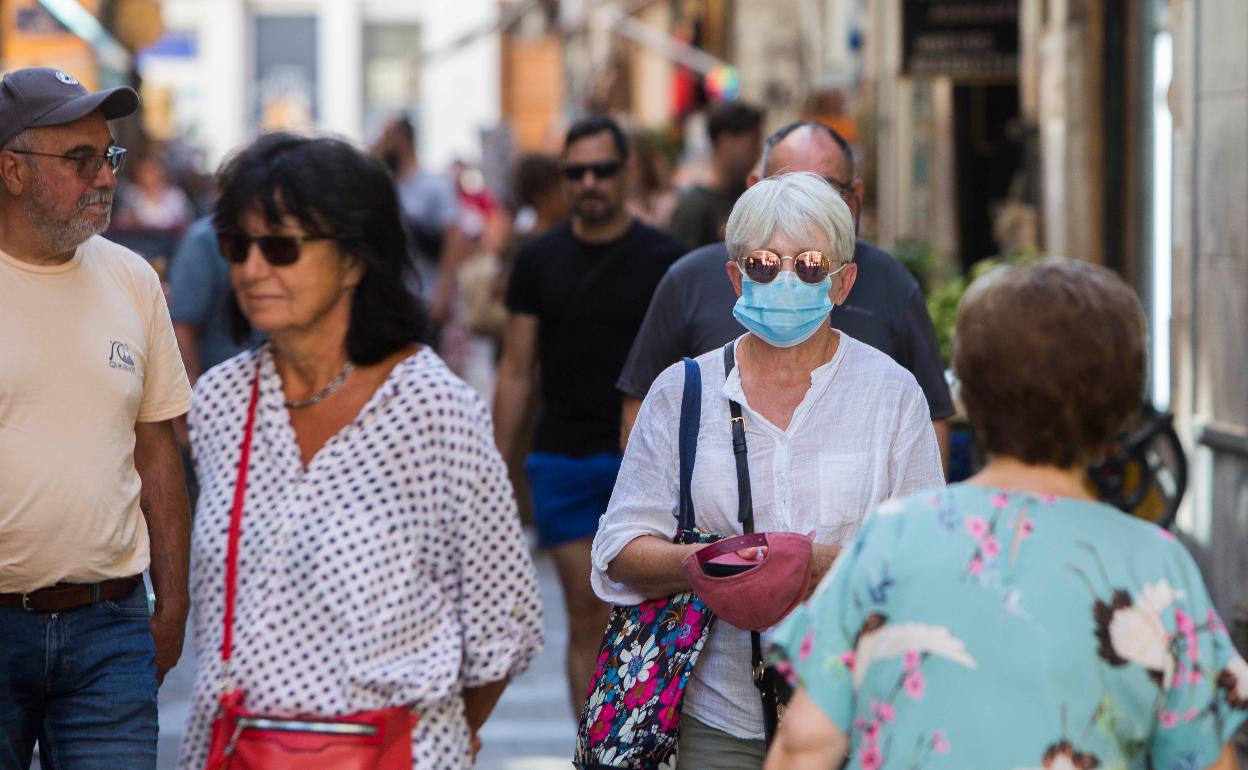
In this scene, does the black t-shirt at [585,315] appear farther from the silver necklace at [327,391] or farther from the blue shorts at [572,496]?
the silver necklace at [327,391]

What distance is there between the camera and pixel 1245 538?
8.09 meters

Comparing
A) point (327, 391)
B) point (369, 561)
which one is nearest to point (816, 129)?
point (327, 391)

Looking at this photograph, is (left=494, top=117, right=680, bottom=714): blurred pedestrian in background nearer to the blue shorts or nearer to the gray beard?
the blue shorts

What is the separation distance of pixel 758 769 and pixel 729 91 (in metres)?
24.4

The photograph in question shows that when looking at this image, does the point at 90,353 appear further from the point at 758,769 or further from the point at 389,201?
the point at 758,769

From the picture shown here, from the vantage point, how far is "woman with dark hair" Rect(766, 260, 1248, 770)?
9.25ft

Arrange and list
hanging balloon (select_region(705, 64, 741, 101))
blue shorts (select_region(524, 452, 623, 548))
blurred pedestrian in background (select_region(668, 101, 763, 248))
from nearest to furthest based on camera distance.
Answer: blue shorts (select_region(524, 452, 623, 548)), blurred pedestrian in background (select_region(668, 101, 763, 248)), hanging balloon (select_region(705, 64, 741, 101))

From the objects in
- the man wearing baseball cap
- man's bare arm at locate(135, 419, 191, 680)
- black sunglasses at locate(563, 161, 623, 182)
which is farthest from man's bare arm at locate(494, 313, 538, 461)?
the man wearing baseball cap

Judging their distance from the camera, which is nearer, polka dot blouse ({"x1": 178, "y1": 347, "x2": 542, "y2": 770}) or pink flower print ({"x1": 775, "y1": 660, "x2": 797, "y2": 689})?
pink flower print ({"x1": 775, "y1": 660, "x2": 797, "y2": 689})

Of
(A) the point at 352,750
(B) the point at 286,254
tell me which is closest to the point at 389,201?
(B) the point at 286,254

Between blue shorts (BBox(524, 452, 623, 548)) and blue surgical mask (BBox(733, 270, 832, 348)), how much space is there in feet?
9.79

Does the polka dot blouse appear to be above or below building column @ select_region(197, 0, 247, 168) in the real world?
below

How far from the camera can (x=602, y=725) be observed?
3.88 metres

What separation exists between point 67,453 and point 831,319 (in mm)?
1884
